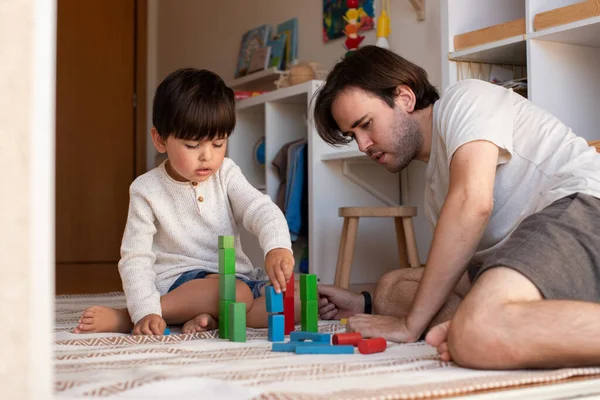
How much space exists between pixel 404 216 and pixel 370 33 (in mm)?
944

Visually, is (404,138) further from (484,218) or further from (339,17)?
(339,17)

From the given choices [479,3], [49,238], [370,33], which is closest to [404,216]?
[479,3]

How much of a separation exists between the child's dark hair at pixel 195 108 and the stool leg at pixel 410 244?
956 millimetres

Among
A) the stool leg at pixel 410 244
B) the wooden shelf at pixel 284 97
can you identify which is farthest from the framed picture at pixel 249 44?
the stool leg at pixel 410 244

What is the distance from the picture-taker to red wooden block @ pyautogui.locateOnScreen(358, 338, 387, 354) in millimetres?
1339

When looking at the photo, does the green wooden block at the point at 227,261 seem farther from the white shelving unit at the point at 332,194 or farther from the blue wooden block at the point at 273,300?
the white shelving unit at the point at 332,194

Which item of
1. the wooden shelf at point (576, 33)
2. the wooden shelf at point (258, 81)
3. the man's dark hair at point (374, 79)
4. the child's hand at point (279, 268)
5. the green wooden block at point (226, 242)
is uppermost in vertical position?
the wooden shelf at point (258, 81)

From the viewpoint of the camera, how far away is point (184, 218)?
1885mm

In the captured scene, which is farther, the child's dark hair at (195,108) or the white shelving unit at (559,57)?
the white shelving unit at (559,57)

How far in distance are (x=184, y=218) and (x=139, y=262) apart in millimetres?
168

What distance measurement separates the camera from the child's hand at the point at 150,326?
1619 millimetres

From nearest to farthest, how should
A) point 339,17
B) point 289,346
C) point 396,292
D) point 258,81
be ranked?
point 289,346 < point 396,292 < point 339,17 < point 258,81

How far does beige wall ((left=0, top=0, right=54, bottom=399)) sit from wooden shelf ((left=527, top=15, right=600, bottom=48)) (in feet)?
5.07

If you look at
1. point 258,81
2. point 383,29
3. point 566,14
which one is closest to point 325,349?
point 566,14
